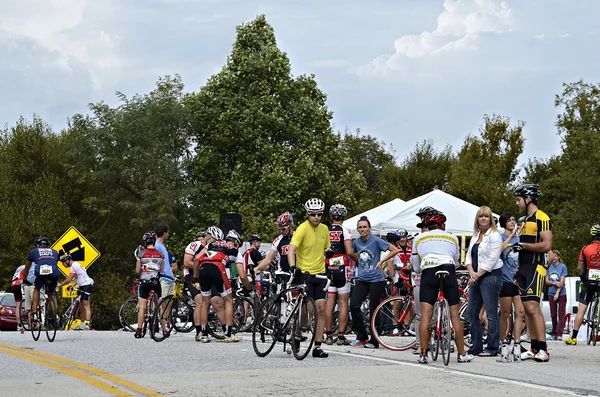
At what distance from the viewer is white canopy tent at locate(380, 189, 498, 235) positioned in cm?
2806

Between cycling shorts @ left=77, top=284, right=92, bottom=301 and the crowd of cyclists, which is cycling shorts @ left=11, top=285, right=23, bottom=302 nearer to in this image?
cycling shorts @ left=77, top=284, right=92, bottom=301

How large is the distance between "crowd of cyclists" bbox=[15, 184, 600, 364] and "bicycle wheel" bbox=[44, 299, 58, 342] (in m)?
0.24

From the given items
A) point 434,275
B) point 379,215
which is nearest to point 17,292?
point 379,215

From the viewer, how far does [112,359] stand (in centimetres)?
1414

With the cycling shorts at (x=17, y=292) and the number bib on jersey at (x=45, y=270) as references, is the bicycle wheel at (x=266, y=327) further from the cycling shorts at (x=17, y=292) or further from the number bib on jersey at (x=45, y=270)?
the cycling shorts at (x=17, y=292)

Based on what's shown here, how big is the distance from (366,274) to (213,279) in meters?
2.50

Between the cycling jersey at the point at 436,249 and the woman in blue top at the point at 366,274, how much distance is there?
3465 mm

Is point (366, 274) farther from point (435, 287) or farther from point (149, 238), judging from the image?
point (149, 238)

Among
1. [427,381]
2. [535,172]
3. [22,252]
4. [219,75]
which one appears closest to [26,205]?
[22,252]

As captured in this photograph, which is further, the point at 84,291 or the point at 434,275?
the point at 84,291

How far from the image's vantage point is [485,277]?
14.7 m

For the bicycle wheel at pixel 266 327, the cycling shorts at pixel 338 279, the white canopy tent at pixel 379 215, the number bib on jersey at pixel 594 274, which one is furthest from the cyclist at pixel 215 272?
the white canopy tent at pixel 379 215

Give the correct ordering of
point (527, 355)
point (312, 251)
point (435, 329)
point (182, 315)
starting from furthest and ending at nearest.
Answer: point (182, 315) → point (312, 251) → point (527, 355) → point (435, 329)

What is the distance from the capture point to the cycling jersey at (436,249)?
13.4 m
